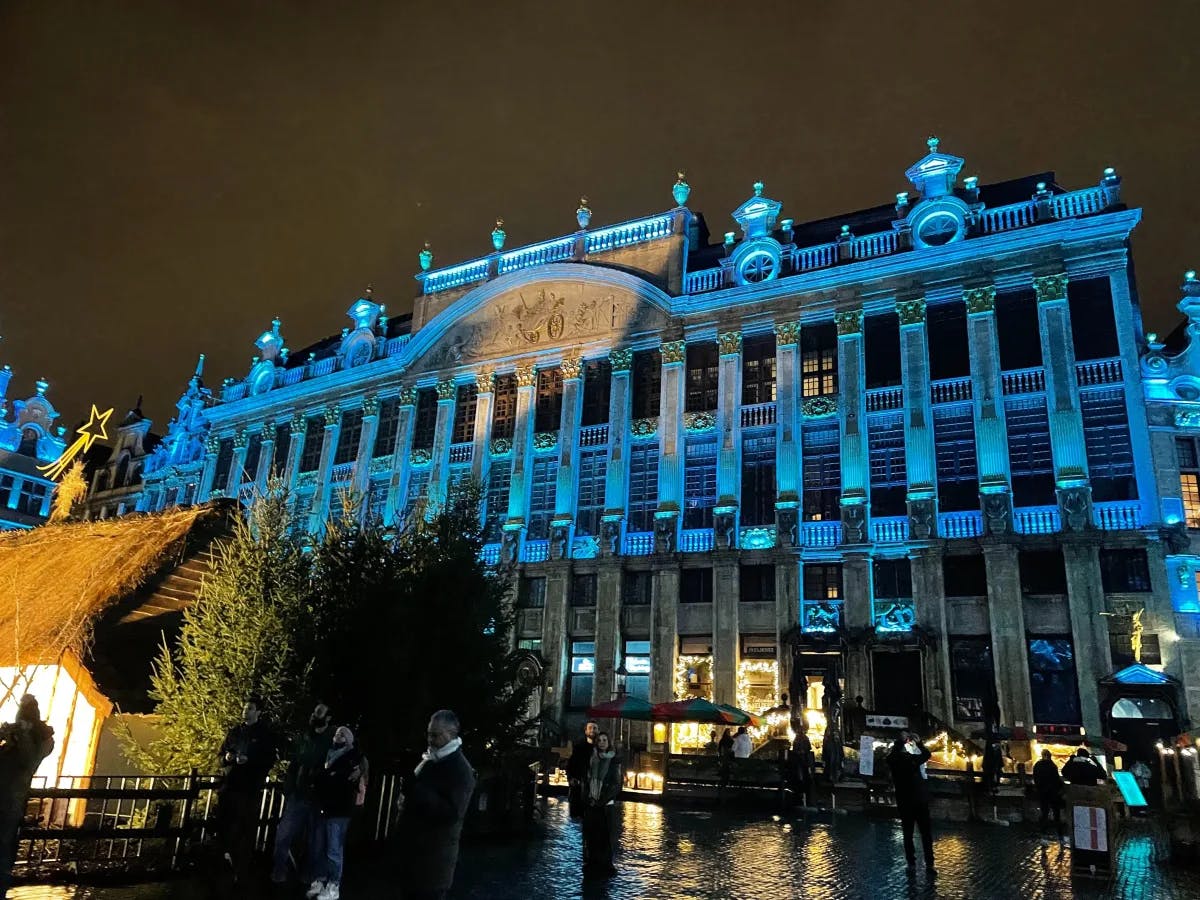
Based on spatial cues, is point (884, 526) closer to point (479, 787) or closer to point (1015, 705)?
point (1015, 705)

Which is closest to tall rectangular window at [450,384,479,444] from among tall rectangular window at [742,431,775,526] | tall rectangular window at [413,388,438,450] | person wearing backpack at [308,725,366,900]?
tall rectangular window at [413,388,438,450]

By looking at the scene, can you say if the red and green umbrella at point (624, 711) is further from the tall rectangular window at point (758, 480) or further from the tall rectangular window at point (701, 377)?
the tall rectangular window at point (701, 377)

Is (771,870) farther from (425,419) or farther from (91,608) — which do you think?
(425,419)

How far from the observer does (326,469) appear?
43438 millimetres

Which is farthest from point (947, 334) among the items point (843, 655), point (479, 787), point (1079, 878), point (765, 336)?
point (479, 787)

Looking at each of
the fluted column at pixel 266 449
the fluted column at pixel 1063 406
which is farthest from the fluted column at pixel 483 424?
the fluted column at pixel 1063 406

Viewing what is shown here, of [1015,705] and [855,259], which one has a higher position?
[855,259]

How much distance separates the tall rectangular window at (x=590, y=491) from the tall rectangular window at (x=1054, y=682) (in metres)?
16.7

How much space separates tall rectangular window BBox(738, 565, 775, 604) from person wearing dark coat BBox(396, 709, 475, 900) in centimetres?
2628

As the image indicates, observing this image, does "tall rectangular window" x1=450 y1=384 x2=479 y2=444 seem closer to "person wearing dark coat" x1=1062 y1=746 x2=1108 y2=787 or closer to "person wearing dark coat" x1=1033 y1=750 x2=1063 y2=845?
"person wearing dark coat" x1=1033 y1=750 x2=1063 y2=845

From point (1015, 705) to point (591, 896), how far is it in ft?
68.4

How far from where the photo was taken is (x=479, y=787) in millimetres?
14680

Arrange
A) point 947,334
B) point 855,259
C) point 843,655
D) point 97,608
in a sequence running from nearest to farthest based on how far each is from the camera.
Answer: point 97,608 < point 843,655 < point 947,334 < point 855,259

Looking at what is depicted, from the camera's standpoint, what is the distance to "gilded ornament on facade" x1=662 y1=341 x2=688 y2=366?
3591 cm
